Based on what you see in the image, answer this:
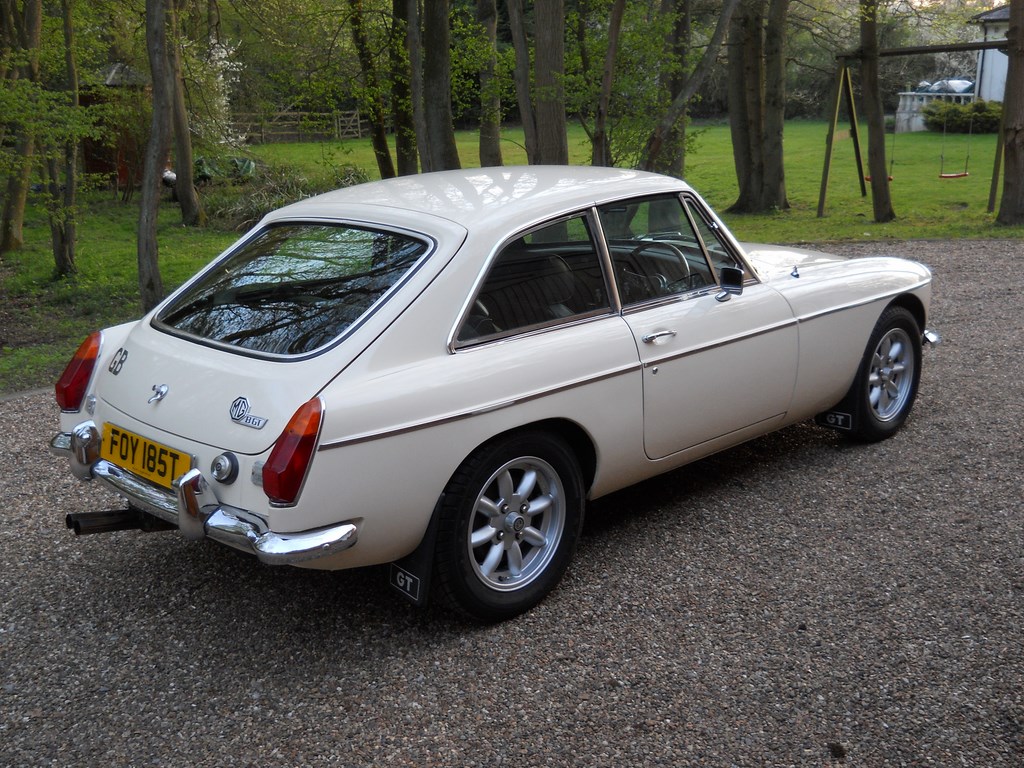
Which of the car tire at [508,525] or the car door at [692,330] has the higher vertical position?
the car door at [692,330]

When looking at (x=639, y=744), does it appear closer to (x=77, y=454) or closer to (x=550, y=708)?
(x=550, y=708)

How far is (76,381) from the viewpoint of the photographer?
3.95 metres

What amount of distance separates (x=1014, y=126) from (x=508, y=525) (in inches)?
502

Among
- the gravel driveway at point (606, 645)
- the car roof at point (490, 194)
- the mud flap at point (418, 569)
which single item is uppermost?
the car roof at point (490, 194)

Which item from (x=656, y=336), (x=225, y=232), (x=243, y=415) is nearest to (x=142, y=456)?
(x=243, y=415)

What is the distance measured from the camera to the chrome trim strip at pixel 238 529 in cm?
303

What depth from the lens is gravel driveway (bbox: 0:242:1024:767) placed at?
296 cm

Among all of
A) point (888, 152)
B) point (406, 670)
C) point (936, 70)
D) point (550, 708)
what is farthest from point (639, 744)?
point (936, 70)

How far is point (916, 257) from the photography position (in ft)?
37.8

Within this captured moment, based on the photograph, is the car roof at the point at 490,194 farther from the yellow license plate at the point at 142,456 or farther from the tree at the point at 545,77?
the tree at the point at 545,77

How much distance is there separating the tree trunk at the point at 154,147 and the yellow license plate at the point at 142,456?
186 inches

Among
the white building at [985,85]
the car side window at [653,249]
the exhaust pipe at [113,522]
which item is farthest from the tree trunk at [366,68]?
the white building at [985,85]

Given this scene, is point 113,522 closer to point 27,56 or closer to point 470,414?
point 470,414

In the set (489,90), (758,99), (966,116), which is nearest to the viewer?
(489,90)
